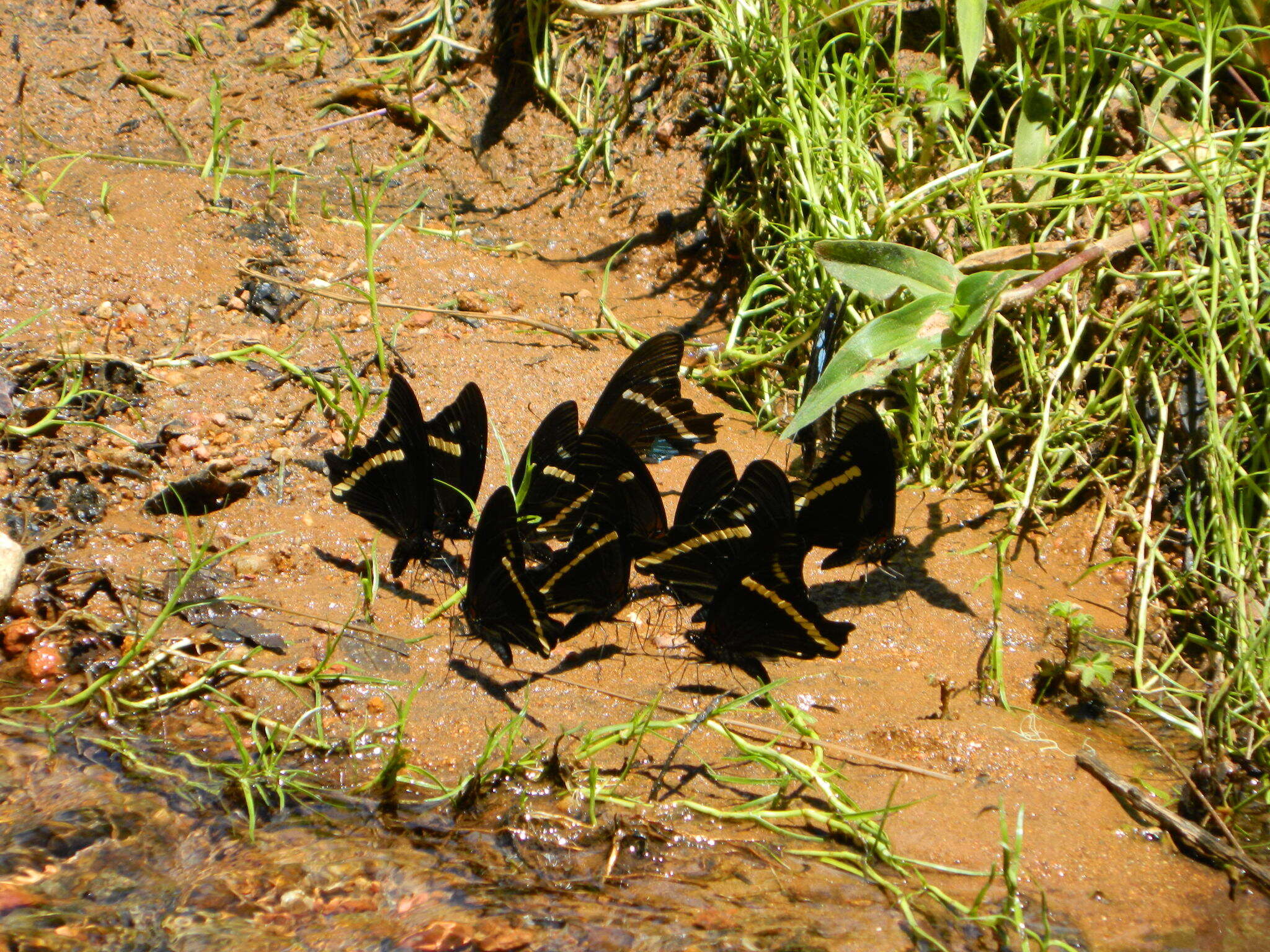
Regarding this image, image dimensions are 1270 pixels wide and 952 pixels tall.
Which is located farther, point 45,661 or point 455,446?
point 455,446

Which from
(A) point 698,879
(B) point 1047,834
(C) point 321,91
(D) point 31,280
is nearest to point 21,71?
(C) point 321,91

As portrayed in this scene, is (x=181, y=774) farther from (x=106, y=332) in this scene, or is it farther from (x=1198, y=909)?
(x=1198, y=909)

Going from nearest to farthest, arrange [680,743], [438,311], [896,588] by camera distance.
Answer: [680,743]
[896,588]
[438,311]

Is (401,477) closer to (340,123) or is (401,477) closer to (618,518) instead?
(618,518)

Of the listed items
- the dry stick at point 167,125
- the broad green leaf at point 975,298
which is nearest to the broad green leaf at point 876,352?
the broad green leaf at point 975,298

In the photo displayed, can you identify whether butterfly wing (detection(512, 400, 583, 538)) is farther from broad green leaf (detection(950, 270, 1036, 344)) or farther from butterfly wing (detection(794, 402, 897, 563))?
broad green leaf (detection(950, 270, 1036, 344))

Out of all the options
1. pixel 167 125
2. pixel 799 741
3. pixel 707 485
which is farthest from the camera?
pixel 167 125

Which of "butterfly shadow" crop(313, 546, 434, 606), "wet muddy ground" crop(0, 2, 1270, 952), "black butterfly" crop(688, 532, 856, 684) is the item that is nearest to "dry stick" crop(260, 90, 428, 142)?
"wet muddy ground" crop(0, 2, 1270, 952)

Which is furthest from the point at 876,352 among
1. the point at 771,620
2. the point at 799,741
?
the point at 799,741
